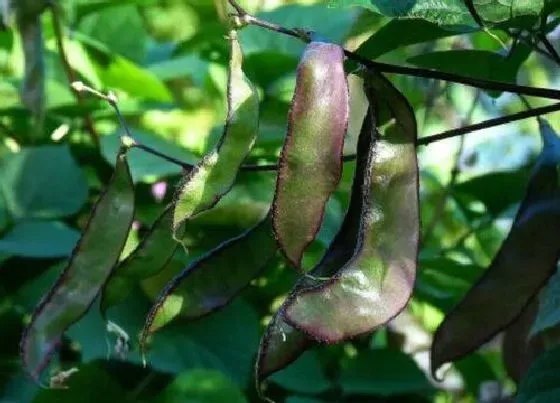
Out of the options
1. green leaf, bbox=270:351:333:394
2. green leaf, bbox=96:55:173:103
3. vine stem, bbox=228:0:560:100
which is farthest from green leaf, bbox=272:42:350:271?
green leaf, bbox=96:55:173:103

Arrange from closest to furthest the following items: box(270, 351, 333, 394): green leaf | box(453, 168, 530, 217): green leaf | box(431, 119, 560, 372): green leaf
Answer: box(431, 119, 560, 372): green leaf
box(270, 351, 333, 394): green leaf
box(453, 168, 530, 217): green leaf

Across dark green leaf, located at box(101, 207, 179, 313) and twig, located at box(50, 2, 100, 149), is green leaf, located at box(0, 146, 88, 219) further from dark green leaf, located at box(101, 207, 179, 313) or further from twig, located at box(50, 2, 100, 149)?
dark green leaf, located at box(101, 207, 179, 313)

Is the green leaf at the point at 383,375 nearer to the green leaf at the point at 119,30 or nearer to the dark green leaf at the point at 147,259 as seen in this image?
the dark green leaf at the point at 147,259

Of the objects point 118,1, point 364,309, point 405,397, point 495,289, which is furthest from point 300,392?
point 118,1

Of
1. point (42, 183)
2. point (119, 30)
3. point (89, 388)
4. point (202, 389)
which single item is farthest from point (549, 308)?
point (119, 30)

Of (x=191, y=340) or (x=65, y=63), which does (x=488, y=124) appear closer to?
(x=191, y=340)

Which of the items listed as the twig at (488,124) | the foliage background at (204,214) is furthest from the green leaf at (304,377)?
the twig at (488,124)

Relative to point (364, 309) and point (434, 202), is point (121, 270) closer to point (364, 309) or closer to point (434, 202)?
point (364, 309)
